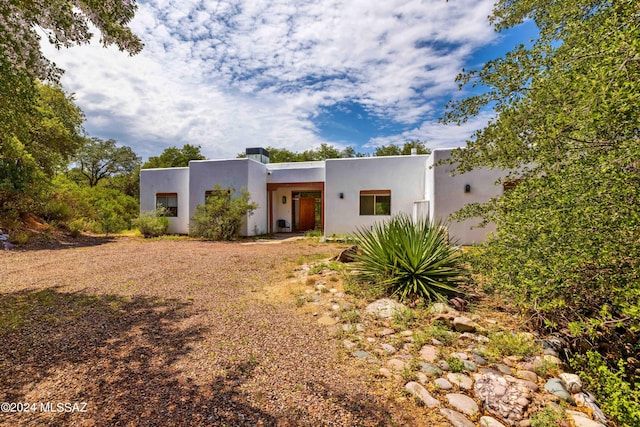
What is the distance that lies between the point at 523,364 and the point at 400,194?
31.3 ft

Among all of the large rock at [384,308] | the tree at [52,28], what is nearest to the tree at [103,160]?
the tree at [52,28]

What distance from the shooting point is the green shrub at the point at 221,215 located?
12297 millimetres

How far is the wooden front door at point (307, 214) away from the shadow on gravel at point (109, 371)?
43.6 feet

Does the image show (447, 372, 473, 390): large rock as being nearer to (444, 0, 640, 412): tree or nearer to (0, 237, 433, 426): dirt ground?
(0, 237, 433, 426): dirt ground

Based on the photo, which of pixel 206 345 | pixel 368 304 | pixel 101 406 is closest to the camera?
pixel 101 406

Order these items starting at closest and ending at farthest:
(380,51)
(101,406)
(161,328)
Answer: (101,406) → (161,328) → (380,51)

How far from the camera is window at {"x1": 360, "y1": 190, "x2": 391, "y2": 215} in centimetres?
1227

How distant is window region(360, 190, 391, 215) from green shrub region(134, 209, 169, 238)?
951cm

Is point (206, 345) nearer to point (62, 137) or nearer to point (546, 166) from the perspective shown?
point (546, 166)

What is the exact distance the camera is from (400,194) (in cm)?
1203

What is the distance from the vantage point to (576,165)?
2406mm

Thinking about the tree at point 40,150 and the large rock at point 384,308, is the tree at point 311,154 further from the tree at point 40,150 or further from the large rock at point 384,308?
the large rock at point 384,308

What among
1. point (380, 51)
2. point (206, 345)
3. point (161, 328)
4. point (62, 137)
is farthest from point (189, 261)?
point (62, 137)

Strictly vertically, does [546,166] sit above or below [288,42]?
below
